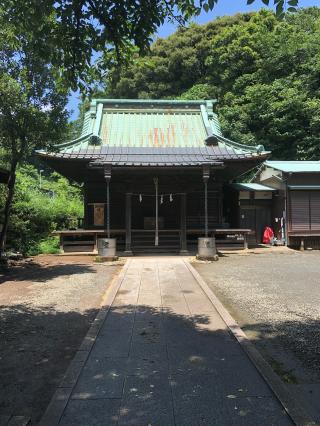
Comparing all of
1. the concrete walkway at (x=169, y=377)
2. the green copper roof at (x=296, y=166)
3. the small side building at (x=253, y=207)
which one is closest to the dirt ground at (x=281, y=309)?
the concrete walkway at (x=169, y=377)

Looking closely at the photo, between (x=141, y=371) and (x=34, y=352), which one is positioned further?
(x=34, y=352)

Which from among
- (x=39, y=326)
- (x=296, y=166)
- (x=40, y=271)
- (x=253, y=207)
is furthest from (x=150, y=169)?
(x=39, y=326)

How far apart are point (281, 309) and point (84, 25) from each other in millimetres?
5833

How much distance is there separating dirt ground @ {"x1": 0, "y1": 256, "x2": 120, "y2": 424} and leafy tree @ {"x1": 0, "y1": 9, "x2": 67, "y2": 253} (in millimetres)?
2763

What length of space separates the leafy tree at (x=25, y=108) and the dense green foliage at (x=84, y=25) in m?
6.13

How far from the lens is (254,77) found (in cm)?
3303

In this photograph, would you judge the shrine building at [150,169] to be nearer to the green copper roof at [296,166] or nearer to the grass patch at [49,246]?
the grass patch at [49,246]

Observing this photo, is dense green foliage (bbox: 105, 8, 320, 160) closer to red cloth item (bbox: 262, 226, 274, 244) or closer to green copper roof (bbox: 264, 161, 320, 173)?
green copper roof (bbox: 264, 161, 320, 173)

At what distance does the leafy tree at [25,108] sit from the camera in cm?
1122

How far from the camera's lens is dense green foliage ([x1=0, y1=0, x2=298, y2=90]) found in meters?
4.62

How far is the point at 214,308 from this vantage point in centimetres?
752

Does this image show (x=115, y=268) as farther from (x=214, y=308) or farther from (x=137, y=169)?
(x=214, y=308)

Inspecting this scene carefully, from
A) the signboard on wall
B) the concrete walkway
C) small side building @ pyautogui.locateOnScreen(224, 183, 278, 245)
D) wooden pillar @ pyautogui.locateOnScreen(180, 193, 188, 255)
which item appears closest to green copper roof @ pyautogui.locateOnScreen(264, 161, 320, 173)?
small side building @ pyautogui.locateOnScreen(224, 183, 278, 245)

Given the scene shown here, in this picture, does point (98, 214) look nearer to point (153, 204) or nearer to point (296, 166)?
point (153, 204)
